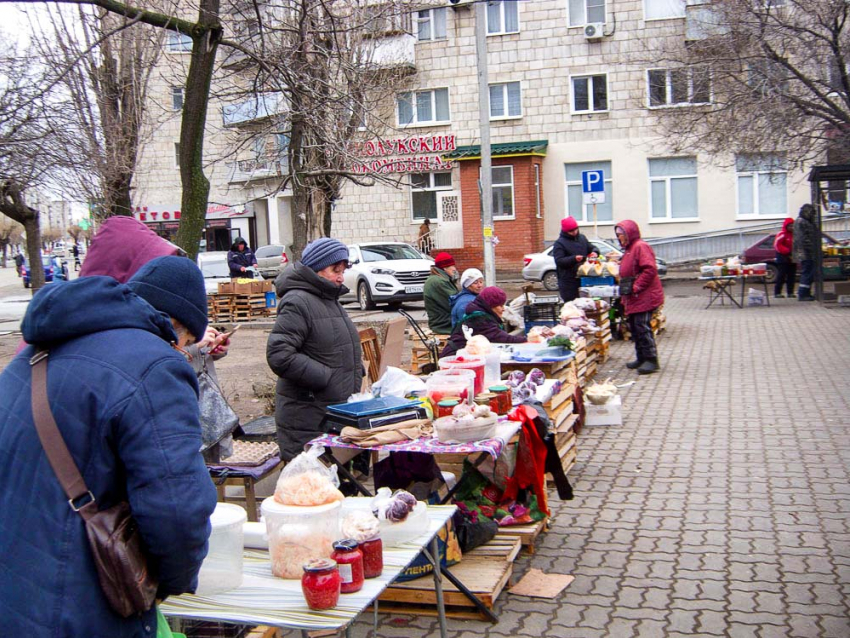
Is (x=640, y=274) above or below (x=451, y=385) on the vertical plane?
above

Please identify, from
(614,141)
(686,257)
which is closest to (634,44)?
(614,141)

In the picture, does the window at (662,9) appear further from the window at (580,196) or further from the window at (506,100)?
the window at (580,196)

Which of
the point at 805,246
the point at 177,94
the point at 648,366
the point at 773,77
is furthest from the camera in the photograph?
the point at 805,246

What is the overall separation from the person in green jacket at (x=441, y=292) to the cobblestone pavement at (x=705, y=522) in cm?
214

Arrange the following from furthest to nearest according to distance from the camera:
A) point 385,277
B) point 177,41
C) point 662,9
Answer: point 662,9, point 385,277, point 177,41

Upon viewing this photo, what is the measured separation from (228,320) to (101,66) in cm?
673

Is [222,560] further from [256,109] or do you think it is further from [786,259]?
[786,259]

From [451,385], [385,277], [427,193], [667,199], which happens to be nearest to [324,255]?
[451,385]

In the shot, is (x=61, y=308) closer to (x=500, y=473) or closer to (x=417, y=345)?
(x=500, y=473)

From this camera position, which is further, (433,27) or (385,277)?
(433,27)

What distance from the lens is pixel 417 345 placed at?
1080 centimetres

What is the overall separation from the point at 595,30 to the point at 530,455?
92.2ft

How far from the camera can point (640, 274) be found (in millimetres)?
Answer: 10992

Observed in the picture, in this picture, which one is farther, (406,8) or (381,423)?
(406,8)
